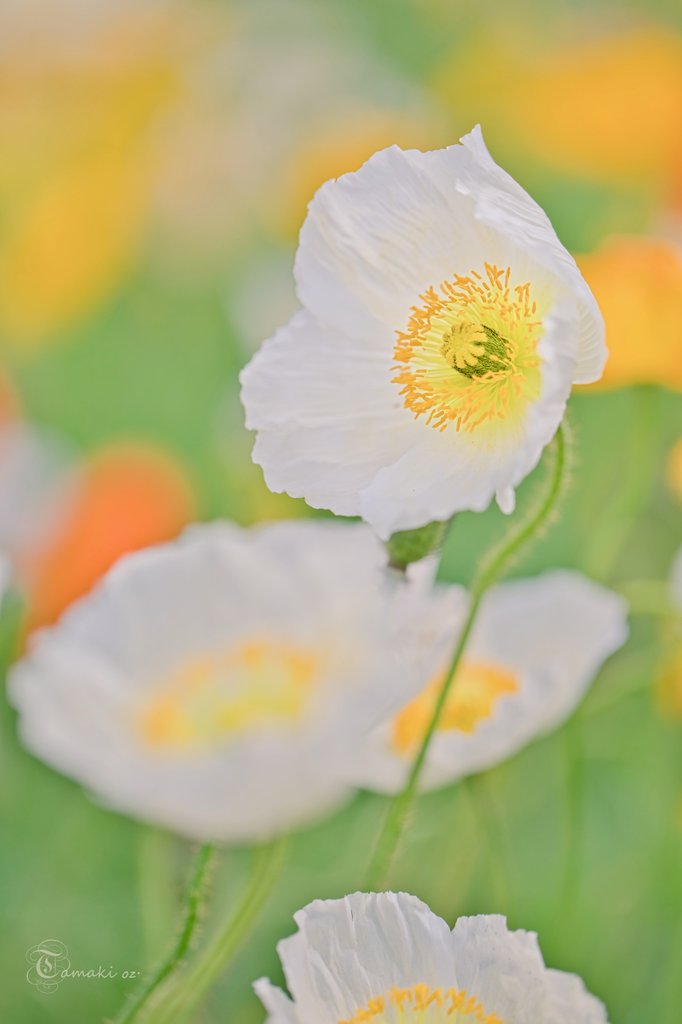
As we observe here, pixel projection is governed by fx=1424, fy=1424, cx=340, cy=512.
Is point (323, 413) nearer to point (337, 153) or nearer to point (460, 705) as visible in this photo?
point (460, 705)

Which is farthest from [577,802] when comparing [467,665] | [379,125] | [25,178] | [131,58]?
[131,58]

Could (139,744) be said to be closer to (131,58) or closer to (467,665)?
(467,665)

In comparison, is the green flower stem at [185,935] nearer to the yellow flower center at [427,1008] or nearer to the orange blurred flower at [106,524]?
the yellow flower center at [427,1008]

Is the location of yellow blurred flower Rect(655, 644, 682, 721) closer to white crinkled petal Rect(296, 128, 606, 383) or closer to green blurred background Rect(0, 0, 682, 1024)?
green blurred background Rect(0, 0, 682, 1024)

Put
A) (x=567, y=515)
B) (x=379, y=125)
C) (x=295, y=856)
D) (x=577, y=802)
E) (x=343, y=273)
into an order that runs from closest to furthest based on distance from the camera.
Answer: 1. (x=343, y=273)
2. (x=577, y=802)
3. (x=295, y=856)
4. (x=567, y=515)
5. (x=379, y=125)

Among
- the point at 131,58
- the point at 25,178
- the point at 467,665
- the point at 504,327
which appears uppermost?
the point at 504,327

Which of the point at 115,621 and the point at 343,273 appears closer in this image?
the point at 343,273

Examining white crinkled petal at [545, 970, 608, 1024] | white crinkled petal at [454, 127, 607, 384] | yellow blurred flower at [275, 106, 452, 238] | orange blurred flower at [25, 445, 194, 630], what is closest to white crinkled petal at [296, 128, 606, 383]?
white crinkled petal at [454, 127, 607, 384]

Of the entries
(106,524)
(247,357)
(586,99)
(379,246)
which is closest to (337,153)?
(247,357)
